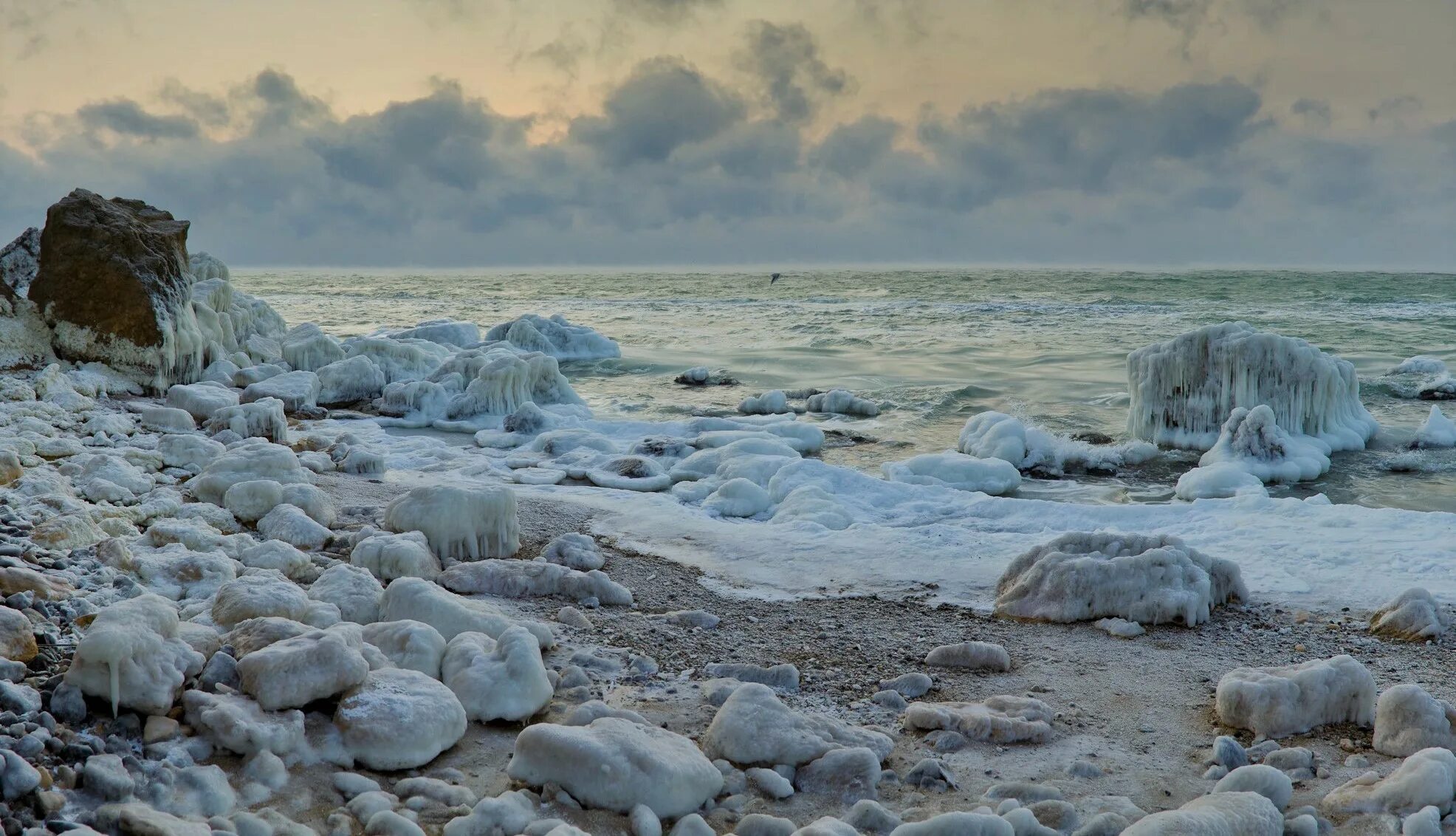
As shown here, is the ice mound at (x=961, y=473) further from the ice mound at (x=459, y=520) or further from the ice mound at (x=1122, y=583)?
the ice mound at (x=459, y=520)

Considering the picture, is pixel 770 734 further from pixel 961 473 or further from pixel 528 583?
pixel 961 473

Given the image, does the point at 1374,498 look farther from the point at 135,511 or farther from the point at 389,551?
the point at 135,511

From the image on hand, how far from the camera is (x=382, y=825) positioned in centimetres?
283

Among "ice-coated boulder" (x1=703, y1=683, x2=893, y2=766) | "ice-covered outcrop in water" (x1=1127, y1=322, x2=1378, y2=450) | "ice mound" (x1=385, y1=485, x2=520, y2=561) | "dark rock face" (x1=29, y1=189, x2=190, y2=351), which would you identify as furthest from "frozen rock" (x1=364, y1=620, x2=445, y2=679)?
"ice-covered outcrop in water" (x1=1127, y1=322, x2=1378, y2=450)

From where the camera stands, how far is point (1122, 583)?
5.39 m

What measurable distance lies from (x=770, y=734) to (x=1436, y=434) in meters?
11.1

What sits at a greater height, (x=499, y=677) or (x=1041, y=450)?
(x=499, y=677)

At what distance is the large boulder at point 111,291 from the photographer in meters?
11.3

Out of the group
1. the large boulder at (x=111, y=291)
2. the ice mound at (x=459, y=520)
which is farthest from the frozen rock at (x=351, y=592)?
the large boulder at (x=111, y=291)

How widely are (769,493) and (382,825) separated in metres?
5.96

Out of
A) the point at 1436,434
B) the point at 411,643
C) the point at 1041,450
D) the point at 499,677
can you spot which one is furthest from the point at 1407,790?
the point at 1436,434

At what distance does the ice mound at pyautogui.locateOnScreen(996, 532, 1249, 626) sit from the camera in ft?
17.4

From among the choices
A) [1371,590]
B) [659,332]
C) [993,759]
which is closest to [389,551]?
[993,759]

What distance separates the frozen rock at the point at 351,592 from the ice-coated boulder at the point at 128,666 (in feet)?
3.12
